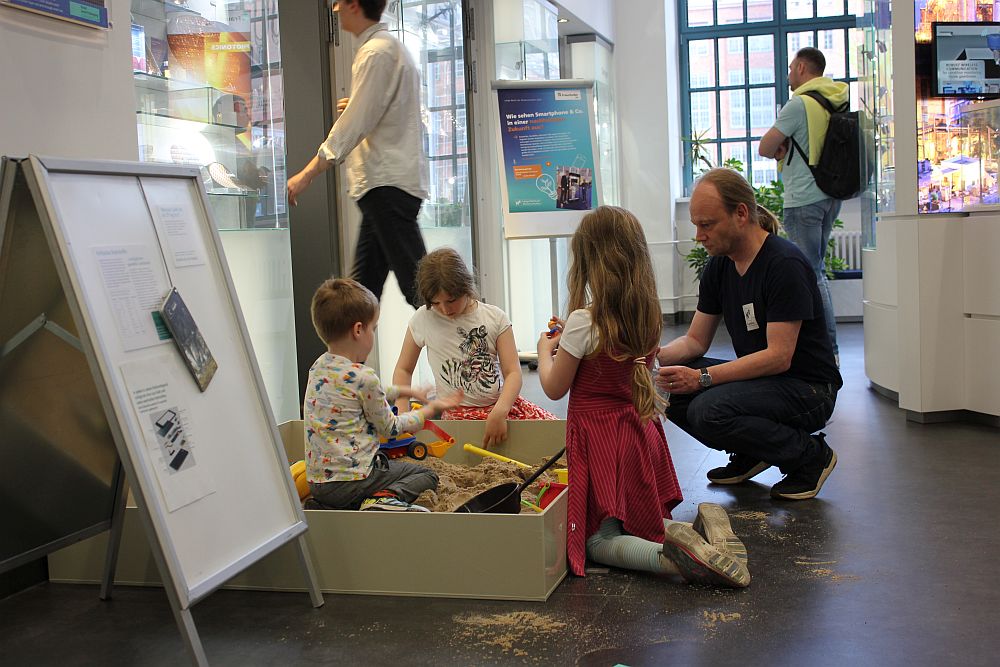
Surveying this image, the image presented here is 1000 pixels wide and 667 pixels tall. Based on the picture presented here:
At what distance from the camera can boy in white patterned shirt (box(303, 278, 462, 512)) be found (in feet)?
8.98

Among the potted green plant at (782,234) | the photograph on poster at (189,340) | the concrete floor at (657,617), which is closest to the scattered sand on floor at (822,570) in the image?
the concrete floor at (657,617)

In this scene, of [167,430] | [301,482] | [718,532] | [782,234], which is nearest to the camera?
[167,430]

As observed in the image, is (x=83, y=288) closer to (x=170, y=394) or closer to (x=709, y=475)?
(x=170, y=394)

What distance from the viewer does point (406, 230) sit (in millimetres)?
3982

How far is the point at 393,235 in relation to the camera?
3.96m

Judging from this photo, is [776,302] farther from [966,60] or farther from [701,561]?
[966,60]

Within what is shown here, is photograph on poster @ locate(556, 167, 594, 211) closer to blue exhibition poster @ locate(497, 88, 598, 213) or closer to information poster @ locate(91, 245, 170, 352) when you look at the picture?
blue exhibition poster @ locate(497, 88, 598, 213)

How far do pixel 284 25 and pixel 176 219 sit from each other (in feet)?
8.88

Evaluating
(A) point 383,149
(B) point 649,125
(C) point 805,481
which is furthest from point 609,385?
(B) point 649,125

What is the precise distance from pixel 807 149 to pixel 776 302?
287cm

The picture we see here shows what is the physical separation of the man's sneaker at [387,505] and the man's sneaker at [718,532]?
73 cm

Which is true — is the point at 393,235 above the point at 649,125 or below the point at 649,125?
below

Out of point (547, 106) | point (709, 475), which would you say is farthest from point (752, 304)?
point (547, 106)

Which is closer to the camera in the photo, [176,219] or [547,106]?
[176,219]
